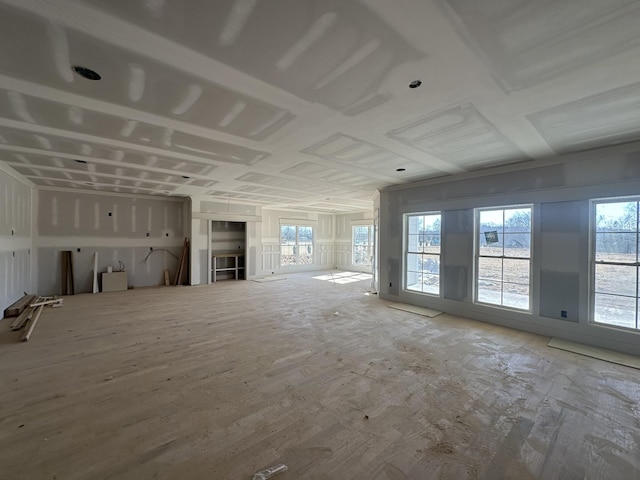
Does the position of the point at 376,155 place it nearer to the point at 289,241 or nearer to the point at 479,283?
the point at 479,283

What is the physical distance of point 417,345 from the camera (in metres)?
3.72

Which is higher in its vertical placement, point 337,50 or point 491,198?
point 337,50

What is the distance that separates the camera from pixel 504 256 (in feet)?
15.5

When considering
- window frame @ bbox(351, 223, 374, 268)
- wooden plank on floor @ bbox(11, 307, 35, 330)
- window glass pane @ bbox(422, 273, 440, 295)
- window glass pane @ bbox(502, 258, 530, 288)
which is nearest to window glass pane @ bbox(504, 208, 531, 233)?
window glass pane @ bbox(502, 258, 530, 288)

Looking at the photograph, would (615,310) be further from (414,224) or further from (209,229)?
(209,229)

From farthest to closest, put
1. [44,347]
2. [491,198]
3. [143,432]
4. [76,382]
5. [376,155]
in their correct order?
[491,198] → [376,155] → [44,347] → [76,382] → [143,432]

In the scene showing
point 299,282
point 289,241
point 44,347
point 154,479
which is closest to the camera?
point 154,479

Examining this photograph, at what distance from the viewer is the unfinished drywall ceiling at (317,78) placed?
1.52 metres

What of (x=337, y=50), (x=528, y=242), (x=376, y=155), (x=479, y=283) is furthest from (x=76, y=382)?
(x=528, y=242)

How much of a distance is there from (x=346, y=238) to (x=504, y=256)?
7.67 metres

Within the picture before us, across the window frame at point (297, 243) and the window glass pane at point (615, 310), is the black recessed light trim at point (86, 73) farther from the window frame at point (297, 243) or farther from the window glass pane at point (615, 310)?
the window frame at point (297, 243)

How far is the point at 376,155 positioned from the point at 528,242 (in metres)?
3.03

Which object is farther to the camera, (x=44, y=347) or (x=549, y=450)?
(x=44, y=347)

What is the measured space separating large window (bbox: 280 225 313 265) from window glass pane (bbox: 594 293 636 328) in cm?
897
